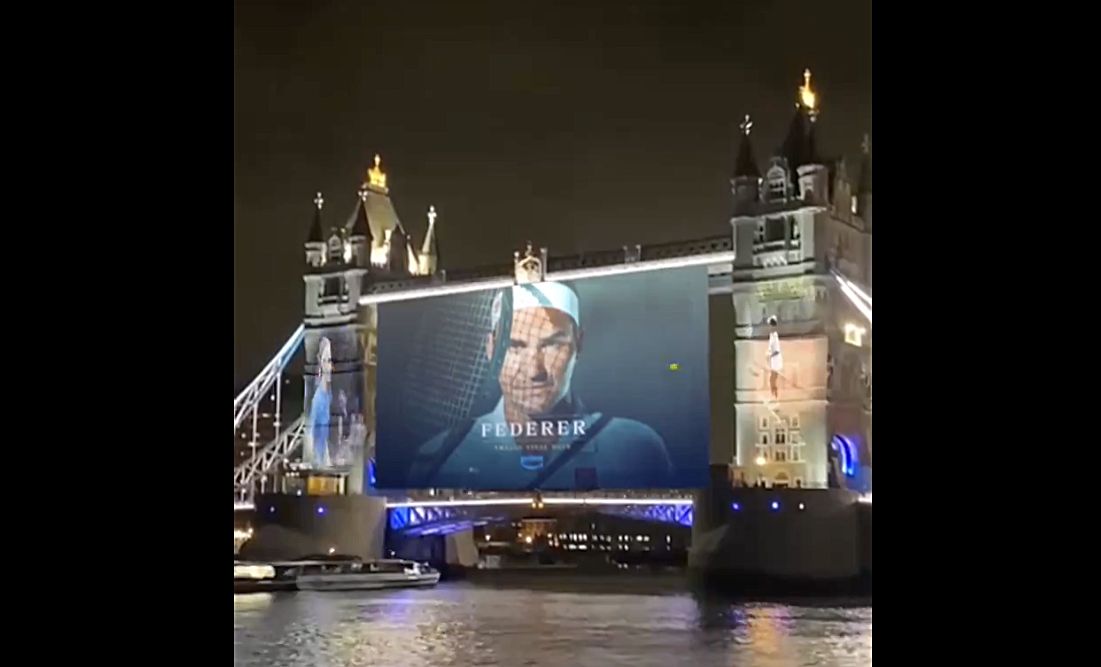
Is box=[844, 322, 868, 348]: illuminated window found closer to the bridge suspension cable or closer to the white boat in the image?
the bridge suspension cable

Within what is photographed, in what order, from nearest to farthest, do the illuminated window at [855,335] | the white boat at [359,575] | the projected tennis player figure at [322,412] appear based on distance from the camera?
1. the illuminated window at [855,335]
2. the white boat at [359,575]
3. the projected tennis player figure at [322,412]

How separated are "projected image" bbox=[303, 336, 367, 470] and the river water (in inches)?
87.0

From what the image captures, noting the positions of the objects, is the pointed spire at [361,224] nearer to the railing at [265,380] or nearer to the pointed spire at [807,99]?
the railing at [265,380]

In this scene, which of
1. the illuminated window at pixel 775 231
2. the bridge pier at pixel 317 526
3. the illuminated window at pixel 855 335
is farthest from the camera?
the bridge pier at pixel 317 526

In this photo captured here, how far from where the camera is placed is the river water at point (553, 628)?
7719mm

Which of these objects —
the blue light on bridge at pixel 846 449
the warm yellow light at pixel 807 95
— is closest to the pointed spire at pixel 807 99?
the warm yellow light at pixel 807 95

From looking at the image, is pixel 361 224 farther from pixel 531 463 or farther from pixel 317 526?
pixel 531 463

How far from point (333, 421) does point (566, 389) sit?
3275 mm

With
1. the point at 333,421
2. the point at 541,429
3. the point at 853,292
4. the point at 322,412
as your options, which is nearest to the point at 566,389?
the point at 541,429

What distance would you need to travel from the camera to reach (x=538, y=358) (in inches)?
466

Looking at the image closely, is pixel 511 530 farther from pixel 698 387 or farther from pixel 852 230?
pixel 852 230
